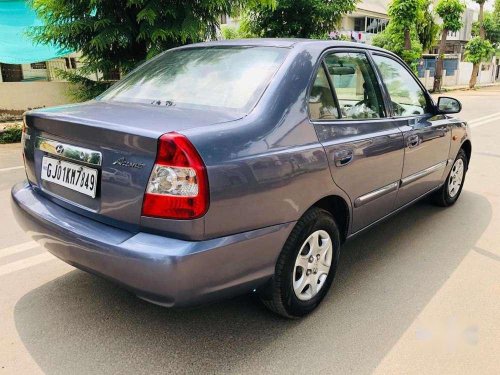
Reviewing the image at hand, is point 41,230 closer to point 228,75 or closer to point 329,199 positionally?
point 228,75

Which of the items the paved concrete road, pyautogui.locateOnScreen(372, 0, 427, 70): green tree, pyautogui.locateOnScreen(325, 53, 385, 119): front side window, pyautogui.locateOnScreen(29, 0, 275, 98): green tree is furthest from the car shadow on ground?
pyautogui.locateOnScreen(372, 0, 427, 70): green tree

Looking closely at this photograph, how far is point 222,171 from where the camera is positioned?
201 centimetres

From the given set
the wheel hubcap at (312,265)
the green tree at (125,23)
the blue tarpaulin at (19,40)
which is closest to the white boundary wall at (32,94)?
the blue tarpaulin at (19,40)

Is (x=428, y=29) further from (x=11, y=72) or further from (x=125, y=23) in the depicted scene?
(x=125, y=23)

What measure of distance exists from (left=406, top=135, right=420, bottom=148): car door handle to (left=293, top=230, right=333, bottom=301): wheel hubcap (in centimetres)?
118

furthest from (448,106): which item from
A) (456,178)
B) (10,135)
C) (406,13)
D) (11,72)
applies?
A: (406,13)

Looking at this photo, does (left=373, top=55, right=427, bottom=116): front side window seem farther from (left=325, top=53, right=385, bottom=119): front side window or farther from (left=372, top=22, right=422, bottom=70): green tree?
(left=372, top=22, right=422, bottom=70): green tree

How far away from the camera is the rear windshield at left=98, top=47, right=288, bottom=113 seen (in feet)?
8.14

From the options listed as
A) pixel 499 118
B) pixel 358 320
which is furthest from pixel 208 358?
pixel 499 118

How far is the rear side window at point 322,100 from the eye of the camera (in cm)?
257

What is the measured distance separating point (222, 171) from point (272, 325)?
1.09m

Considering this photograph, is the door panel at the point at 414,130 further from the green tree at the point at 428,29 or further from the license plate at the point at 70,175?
the green tree at the point at 428,29

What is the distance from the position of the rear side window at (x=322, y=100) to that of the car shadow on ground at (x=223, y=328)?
1.19 meters

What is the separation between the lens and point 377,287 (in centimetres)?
306
